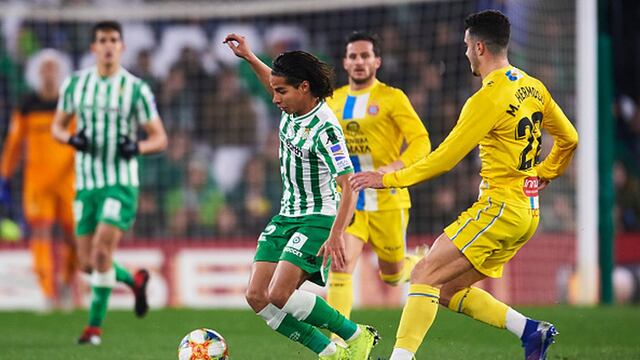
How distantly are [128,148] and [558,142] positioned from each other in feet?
12.2

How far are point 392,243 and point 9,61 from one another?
34.1 feet

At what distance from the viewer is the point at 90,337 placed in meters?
8.95

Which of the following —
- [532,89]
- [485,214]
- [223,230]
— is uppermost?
[532,89]

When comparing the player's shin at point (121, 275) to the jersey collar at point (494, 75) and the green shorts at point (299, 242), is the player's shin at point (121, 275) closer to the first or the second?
the green shorts at point (299, 242)

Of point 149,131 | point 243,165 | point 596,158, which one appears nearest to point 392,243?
point 149,131

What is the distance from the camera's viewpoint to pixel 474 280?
21.5 ft

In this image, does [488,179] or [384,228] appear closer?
[488,179]

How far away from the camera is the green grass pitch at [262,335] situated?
797 centimetres

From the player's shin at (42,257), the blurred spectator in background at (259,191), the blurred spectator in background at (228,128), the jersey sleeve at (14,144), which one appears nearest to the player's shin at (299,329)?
the player's shin at (42,257)

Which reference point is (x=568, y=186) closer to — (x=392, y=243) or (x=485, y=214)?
(x=392, y=243)

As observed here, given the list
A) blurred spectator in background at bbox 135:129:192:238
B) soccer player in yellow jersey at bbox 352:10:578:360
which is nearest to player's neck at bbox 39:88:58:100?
blurred spectator in background at bbox 135:129:192:238

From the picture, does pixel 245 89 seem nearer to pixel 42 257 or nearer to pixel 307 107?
pixel 42 257

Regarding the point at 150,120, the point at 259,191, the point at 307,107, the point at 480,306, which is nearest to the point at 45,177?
the point at 150,120

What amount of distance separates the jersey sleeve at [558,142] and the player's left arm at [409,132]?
1.17 m
